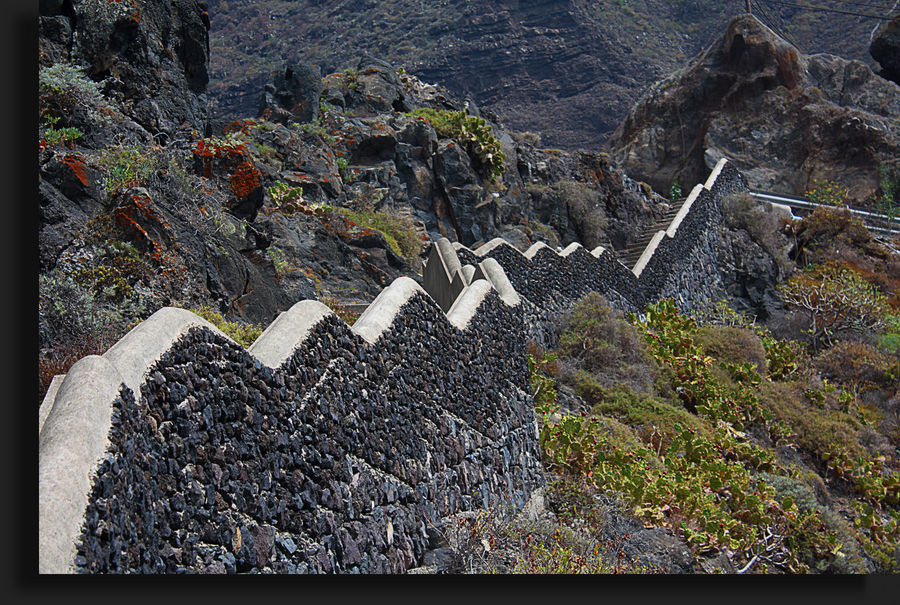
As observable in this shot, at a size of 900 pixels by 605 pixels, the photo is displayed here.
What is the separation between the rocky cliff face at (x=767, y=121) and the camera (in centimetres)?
2923

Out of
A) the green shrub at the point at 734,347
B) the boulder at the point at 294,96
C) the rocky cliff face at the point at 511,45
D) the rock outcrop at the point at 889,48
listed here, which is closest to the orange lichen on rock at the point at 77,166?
the boulder at the point at 294,96

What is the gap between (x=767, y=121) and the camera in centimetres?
3131

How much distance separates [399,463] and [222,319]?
2.89 meters

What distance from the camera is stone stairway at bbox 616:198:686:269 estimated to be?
2058 cm

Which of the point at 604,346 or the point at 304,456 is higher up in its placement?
the point at 304,456

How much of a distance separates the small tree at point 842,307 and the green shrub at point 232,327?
52.4ft

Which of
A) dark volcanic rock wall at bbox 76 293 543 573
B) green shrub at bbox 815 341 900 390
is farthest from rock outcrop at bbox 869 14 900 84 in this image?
dark volcanic rock wall at bbox 76 293 543 573

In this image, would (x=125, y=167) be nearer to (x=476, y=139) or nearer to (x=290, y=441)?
(x=290, y=441)

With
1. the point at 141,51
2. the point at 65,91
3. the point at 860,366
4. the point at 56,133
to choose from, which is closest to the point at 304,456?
the point at 56,133

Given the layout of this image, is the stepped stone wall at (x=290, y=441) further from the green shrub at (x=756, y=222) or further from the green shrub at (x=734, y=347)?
the green shrub at (x=756, y=222)

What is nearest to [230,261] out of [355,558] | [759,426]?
[355,558]

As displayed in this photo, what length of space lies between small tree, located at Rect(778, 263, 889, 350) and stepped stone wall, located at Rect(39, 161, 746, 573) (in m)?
13.3

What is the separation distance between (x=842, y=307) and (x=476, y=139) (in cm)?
1007

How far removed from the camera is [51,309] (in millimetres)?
7664
